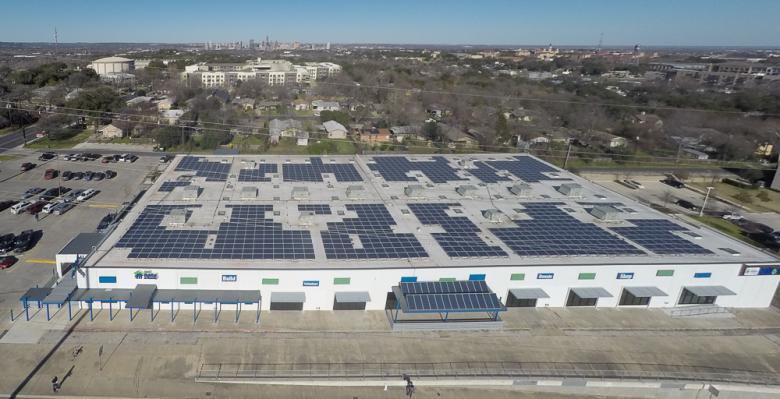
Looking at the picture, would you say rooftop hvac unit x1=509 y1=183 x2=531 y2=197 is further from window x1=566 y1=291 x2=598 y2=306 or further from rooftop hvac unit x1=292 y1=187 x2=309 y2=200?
rooftop hvac unit x1=292 y1=187 x2=309 y2=200

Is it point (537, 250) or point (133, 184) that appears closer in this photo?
point (537, 250)

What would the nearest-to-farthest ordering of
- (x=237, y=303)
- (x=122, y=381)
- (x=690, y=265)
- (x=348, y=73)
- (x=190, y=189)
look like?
(x=122, y=381) < (x=237, y=303) < (x=690, y=265) < (x=190, y=189) < (x=348, y=73)

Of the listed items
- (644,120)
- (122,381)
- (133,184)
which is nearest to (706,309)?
(122,381)

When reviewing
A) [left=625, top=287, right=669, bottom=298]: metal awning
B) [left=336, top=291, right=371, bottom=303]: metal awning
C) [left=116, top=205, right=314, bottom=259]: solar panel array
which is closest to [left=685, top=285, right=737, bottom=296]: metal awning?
[left=625, top=287, right=669, bottom=298]: metal awning

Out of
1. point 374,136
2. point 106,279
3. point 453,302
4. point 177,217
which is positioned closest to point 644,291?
point 453,302

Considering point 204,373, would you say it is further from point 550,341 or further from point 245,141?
point 245,141

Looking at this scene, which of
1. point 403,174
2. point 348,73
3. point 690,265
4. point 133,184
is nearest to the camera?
point 690,265
